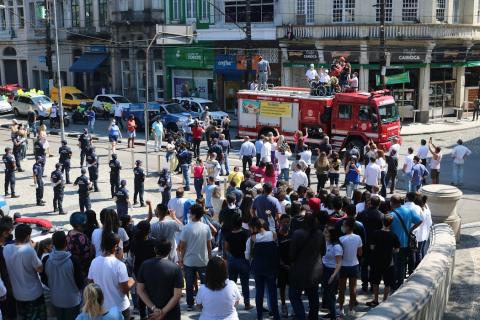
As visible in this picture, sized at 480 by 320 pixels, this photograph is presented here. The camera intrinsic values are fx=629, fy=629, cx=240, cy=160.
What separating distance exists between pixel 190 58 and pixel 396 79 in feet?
47.7

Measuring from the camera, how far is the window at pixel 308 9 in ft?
120

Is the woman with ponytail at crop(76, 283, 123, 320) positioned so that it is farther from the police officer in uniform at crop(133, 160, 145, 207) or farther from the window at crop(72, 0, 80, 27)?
the window at crop(72, 0, 80, 27)

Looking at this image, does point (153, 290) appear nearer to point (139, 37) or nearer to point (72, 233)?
point (72, 233)

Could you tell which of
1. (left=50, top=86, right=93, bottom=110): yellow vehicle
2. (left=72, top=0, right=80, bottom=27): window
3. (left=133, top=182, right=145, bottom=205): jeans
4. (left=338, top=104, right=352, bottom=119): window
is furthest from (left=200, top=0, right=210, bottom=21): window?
(left=133, top=182, right=145, bottom=205): jeans

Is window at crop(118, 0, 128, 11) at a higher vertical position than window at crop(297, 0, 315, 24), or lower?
higher

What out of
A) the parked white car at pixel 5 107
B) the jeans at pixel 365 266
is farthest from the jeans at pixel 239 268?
the parked white car at pixel 5 107

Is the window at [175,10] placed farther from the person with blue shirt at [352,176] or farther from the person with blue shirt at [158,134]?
the person with blue shirt at [352,176]

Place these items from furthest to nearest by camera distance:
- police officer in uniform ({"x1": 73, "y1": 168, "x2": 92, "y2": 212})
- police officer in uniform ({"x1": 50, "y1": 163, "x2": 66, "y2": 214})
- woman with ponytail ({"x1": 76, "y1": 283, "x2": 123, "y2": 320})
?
police officer in uniform ({"x1": 50, "y1": 163, "x2": 66, "y2": 214})
police officer in uniform ({"x1": 73, "y1": 168, "x2": 92, "y2": 212})
woman with ponytail ({"x1": 76, "y1": 283, "x2": 123, "y2": 320})

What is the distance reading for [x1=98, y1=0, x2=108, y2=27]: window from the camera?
48.3 metres

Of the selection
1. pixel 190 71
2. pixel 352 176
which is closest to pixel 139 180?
pixel 352 176

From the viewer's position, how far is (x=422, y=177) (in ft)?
60.7

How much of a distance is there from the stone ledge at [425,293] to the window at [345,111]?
15.2 metres

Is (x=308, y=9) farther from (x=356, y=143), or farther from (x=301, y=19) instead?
(x=356, y=143)

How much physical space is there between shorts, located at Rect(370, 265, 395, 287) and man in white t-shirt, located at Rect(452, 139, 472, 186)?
38.0 feet
